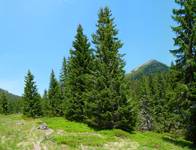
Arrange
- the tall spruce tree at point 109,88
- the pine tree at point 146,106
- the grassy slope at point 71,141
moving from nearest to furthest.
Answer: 1. the grassy slope at point 71,141
2. the tall spruce tree at point 109,88
3. the pine tree at point 146,106

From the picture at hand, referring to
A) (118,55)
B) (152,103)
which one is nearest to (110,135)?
(118,55)

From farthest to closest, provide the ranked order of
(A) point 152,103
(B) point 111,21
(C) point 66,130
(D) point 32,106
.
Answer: (A) point 152,103, (D) point 32,106, (B) point 111,21, (C) point 66,130

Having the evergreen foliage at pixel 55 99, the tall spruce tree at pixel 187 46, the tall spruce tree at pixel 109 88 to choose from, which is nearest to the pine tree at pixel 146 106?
the evergreen foliage at pixel 55 99

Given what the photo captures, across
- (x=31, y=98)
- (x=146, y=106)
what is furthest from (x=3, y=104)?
(x=146, y=106)

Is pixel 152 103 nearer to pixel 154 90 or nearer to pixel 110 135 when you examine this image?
pixel 154 90

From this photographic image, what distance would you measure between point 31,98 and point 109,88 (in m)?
44.7

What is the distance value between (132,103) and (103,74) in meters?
5.19

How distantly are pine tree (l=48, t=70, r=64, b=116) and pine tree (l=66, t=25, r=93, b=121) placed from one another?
28305mm

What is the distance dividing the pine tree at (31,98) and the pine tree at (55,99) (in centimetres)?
352

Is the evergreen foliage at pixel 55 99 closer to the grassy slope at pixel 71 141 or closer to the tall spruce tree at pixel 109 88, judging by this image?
the tall spruce tree at pixel 109 88

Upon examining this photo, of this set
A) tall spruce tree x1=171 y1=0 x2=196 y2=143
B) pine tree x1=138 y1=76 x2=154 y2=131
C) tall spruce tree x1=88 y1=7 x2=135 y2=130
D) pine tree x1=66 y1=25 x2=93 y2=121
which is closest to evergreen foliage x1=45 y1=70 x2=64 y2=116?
pine tree x1=138 y1=76 x2=154 y2=131

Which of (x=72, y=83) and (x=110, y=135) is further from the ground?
(x=72, y=83)

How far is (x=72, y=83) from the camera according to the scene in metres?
52.0

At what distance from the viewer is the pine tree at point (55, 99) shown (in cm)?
8031
